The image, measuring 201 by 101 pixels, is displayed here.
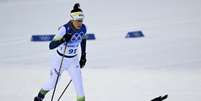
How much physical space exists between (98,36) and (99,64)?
1826mm

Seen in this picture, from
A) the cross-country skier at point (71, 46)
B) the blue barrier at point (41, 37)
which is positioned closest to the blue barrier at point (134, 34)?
the blue barrier at point (41, 37)

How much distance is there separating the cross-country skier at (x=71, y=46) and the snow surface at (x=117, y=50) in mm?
939

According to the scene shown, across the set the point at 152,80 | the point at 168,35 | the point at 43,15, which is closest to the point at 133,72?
the point at 152,80

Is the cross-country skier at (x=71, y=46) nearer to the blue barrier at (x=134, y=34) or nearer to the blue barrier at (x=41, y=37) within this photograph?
the blue barrier at (x=41, y=37)

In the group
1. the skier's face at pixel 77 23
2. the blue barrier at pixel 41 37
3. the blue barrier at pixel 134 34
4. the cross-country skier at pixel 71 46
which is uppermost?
the skier's face at pixel 77 23

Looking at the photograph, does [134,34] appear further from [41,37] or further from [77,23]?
[77,23]

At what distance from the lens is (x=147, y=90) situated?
5.91m

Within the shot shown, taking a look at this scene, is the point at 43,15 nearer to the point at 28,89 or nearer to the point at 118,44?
the point at 118,44

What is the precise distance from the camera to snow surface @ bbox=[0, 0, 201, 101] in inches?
234

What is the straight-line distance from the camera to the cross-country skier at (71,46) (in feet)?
14.2

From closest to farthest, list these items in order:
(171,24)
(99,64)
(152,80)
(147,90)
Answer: (147,90)
(152,80)
(99,64)
(171,24)

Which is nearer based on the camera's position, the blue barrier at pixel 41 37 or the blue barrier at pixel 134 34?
the blue barrier at pixel 41 37

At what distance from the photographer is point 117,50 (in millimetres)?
8031

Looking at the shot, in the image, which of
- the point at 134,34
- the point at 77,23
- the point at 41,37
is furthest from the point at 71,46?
the point at 134,34
